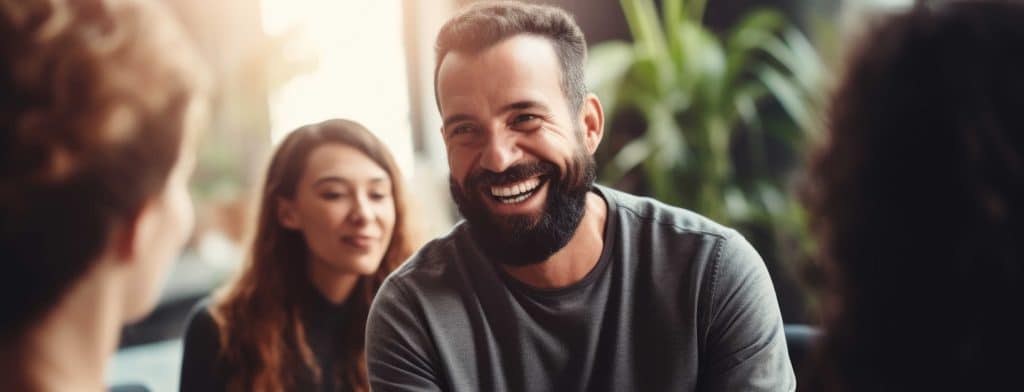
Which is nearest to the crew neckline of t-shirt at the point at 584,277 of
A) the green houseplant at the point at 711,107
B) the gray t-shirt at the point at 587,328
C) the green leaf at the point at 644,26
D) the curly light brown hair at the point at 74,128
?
the gray t-shirt at the point at 587,328

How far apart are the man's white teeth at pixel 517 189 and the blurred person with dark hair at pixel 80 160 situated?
53 cm

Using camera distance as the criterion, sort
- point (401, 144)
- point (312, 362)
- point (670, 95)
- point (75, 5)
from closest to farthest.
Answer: point (75, 5)
point (312, 362)
point (401, 144)
point (670, 95)

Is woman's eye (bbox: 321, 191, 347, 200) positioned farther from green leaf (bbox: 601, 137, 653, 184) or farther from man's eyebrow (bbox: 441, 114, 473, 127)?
green leaf (bbox: 601, 137, 653, 184)

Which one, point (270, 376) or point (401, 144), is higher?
point (401, 144)

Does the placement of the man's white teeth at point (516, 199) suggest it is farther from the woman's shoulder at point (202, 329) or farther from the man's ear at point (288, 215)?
the woman's shoulder at point (202, 329)

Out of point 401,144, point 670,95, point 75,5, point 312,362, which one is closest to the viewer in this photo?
point 75,5

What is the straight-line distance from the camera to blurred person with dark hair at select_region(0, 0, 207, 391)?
67 centimetres

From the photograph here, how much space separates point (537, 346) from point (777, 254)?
152cm

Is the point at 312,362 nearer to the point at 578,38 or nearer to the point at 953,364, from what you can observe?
the point at 578,38

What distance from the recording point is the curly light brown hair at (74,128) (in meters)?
0.67

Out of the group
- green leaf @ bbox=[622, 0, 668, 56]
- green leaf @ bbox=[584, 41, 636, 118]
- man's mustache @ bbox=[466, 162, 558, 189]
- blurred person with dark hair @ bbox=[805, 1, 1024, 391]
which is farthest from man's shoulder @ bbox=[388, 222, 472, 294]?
green leaf @ bbox=[622, 0, 668, 56]

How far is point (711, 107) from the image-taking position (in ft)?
8.43

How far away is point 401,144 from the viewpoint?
180cm

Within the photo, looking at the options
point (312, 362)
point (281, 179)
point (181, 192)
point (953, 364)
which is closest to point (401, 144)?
point (281, 179)
